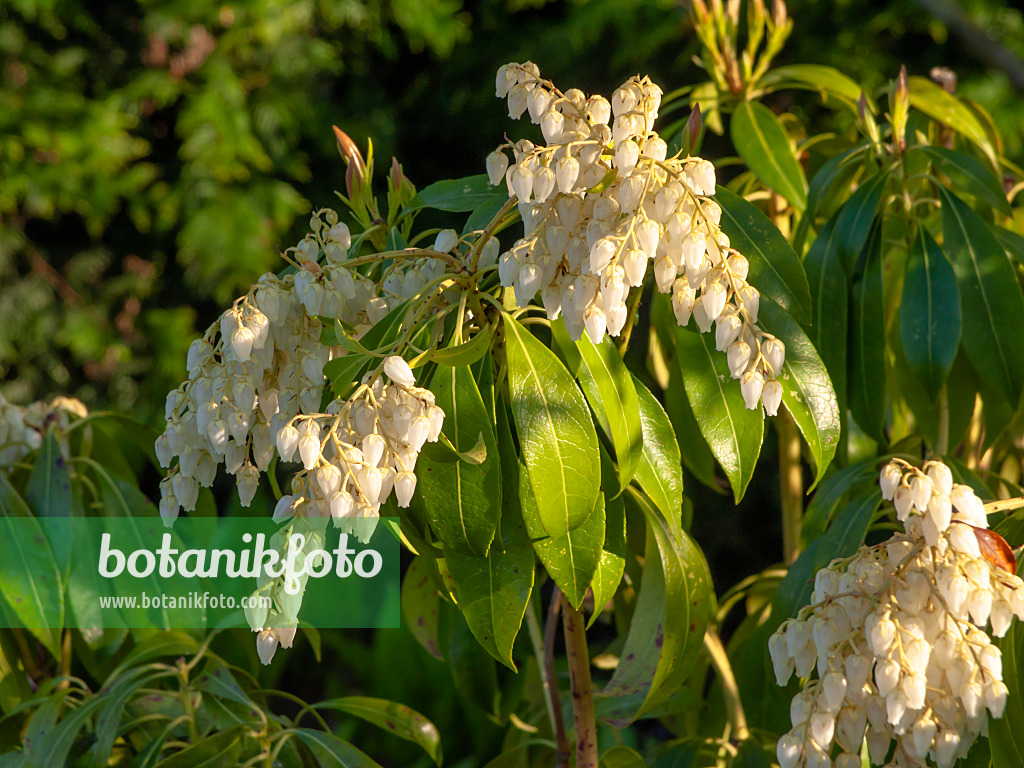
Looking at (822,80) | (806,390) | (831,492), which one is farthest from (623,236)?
(822,80)

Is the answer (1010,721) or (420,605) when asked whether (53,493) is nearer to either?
(420,605)

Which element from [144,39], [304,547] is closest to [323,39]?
[144,39]

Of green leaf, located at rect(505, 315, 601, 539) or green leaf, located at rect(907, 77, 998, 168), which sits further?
green leaf, located at rect(907, 77, 998, 168)

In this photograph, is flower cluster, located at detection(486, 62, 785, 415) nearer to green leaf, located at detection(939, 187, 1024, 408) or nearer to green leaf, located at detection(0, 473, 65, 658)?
green leaf, located at detection(939, 187, 1024, 408)

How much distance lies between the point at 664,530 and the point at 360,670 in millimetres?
1975

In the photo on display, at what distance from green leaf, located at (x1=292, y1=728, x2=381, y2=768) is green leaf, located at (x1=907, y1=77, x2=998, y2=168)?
3.88 ft

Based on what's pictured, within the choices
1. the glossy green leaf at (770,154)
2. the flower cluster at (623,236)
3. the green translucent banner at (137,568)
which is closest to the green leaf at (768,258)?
the flower cluster at (623,236)

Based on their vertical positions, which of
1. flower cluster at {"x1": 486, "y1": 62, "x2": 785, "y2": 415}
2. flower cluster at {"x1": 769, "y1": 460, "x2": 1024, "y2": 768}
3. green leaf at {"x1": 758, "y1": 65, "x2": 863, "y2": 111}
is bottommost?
flower cluster at {"x1": 769, "y1": 460, "x2": 1024, "y2": 768}

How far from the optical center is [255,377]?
0.82 meters

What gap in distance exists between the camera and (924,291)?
114cm

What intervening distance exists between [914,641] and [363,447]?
1.38ft

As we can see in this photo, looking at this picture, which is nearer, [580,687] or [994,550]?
[994,550]

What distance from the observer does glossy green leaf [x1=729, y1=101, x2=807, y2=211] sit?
126 centimetres

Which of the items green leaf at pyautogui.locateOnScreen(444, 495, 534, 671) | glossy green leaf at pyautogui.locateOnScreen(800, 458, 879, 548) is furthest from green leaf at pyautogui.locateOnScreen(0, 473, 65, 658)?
glossy green leaf at pyautogui.locateOnScreen(800, 458, 879, 548)
